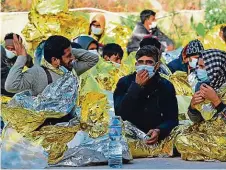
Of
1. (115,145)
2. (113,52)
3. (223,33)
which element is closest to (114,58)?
(113,52)

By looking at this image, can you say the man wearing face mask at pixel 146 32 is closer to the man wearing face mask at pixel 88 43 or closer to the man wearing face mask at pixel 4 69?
the man wearing face mask at pixel 88 43

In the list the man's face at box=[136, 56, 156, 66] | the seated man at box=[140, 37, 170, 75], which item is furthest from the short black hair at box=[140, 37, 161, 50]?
the man's face at box=[136, 56, 156, 66]

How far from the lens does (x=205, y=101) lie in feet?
24.4

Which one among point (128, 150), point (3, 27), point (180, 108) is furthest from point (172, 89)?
point (3, 27)

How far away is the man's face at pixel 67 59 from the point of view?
7520 mm

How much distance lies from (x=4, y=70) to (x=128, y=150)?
1.53m

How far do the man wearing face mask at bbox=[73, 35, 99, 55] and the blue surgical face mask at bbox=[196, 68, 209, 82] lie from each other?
42.4 inches

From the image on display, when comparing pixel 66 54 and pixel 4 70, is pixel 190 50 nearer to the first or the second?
pixel 66 54

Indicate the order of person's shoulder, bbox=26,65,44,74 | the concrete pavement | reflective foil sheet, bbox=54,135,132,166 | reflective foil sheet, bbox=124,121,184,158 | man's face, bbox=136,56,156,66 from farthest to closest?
man's face, bbox=136,56,156,66
reflective foil sheet, bbox=124,121,184,158
person's shoulder, bbox=26,65,44,74
reflective foil sheet, bbox=54,135,132,166
the concrete pavement

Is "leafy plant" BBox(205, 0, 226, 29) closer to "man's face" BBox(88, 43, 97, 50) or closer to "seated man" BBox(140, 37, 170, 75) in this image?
"seated man" BBox(140, 37, 170, 75)

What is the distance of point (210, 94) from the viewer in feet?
24.2

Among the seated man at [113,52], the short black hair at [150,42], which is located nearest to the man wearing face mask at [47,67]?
the seated man at [113,52]

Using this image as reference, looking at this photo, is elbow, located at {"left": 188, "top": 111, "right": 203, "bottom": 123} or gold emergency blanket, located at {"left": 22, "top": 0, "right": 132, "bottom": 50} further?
gold emergency blanket, located at {"left": 22, "top": 0, "right": 132, "bottom": 50}

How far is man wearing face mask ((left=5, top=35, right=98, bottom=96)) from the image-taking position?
7.40 metres
